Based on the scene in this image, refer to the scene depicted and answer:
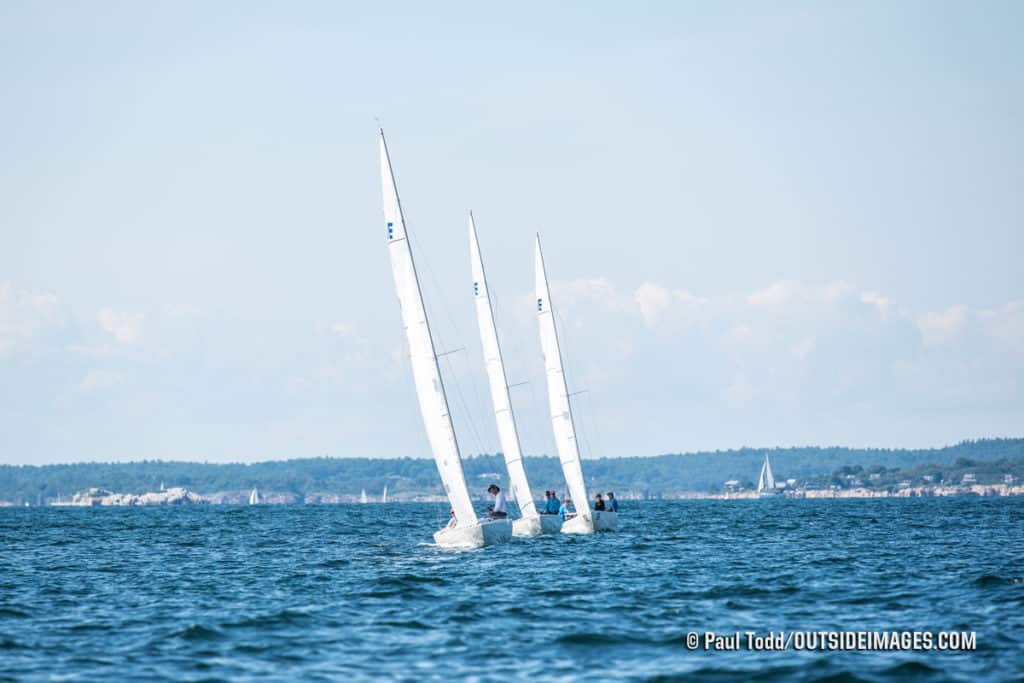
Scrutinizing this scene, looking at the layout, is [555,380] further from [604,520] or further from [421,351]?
[421,351]

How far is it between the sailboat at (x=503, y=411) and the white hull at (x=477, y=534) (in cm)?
710

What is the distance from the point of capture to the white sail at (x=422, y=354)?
140ft

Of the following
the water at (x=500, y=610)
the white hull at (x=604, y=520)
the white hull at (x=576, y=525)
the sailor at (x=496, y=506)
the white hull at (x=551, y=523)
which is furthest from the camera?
the white hull at (x=604, y=520)

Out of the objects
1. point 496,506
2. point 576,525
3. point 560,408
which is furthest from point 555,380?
point 496,506

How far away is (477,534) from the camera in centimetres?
4341

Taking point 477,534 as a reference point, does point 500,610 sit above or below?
below

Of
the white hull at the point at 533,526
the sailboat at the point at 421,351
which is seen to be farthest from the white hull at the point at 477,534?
the white hull at the point at 533,526

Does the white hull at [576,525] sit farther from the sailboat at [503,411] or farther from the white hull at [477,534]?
the white hull at [477,534]

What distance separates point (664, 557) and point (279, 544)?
66.6 ft

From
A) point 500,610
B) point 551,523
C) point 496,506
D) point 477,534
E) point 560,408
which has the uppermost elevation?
point 560,408

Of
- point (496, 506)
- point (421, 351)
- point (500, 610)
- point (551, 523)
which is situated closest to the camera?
point (500, 610)

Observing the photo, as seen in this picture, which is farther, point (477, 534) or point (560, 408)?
point (560, 408)

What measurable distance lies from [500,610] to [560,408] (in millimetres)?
29572

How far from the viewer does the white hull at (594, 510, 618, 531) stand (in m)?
56.7
